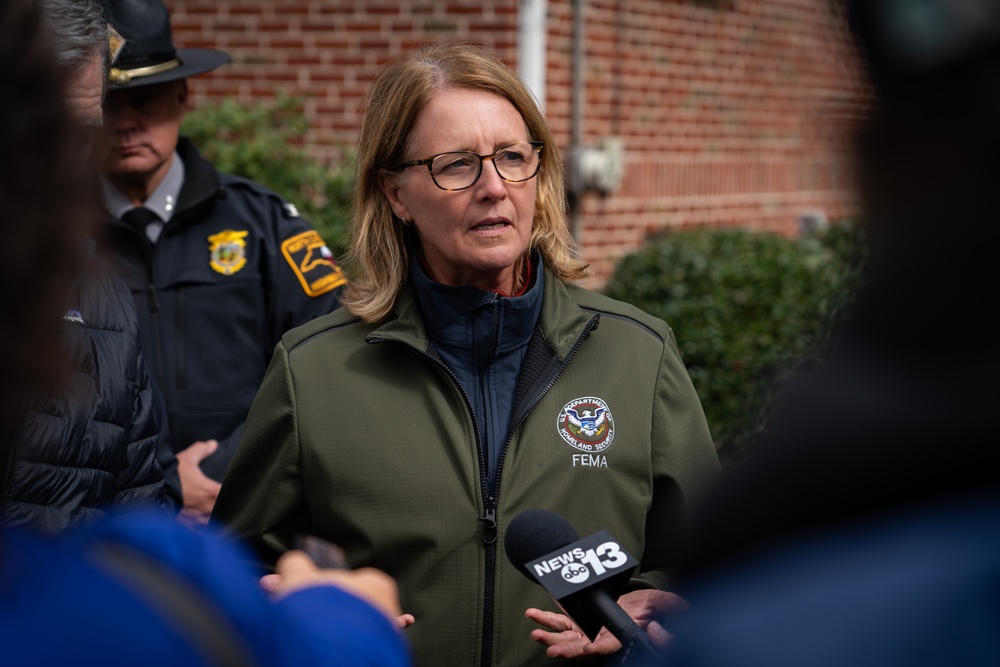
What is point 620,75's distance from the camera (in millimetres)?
7258

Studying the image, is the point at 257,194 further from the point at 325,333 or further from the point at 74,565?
the point at 74,565

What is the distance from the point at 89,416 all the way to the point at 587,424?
1.01 meters

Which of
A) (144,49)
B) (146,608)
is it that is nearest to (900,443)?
(146,608)

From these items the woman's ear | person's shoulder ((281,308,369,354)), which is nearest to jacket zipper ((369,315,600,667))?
person's shoulder ((281,308,369,354))

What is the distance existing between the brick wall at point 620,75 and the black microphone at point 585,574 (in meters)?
4.15

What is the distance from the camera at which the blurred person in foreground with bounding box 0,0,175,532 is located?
2.01m

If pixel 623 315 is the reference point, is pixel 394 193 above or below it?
above

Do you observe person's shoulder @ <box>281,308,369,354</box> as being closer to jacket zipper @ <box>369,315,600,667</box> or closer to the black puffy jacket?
jacket zipper @ <box>369,315,600,667</box>

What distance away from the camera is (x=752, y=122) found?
865cm

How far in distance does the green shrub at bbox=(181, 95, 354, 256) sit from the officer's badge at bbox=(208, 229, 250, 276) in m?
1.62

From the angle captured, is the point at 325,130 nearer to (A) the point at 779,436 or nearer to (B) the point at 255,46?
(B) the point at 255,46

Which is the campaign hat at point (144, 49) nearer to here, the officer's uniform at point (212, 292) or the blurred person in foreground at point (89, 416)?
the officer's uniform at point (212, 292)

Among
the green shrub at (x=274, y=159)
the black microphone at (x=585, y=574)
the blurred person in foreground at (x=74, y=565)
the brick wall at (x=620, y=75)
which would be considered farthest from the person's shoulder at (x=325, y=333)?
the brick wall at (x=620, y=75)

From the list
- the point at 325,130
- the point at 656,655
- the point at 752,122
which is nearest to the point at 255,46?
the point at 325,130
